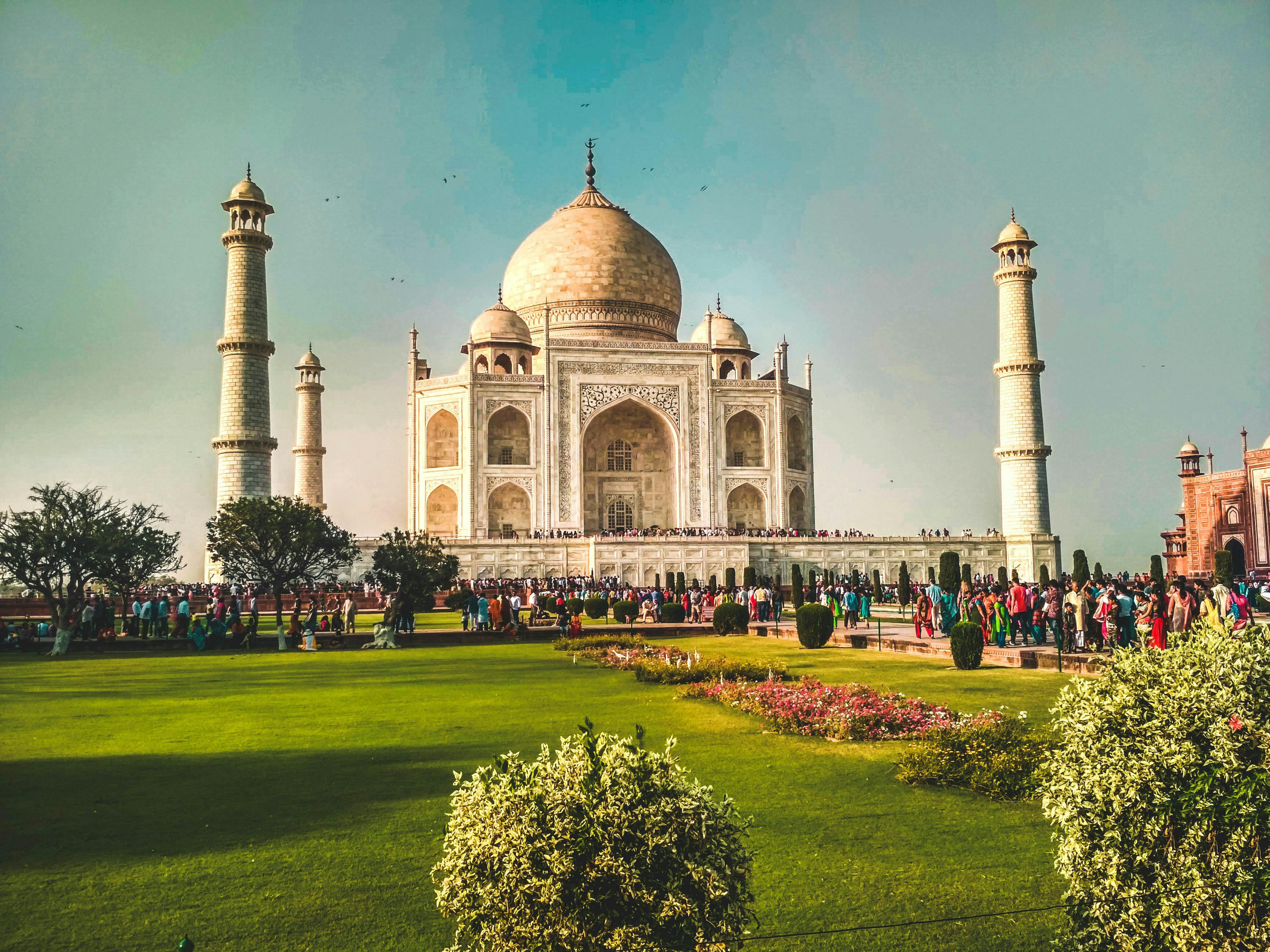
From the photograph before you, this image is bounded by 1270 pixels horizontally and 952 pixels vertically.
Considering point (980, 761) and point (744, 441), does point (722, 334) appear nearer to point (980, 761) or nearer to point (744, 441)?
point (744, 441)

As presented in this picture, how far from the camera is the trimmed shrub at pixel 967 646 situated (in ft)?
36.3

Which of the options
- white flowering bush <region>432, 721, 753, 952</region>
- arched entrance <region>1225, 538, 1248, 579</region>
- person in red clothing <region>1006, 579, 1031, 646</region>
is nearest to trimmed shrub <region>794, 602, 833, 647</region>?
person in red clothing <region>1006, 579, 1031, 646</region>

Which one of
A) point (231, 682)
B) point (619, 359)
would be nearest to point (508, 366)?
point (619, 359)

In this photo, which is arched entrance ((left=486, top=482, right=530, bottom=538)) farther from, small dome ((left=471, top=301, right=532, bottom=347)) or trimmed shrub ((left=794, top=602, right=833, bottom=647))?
trimmed shrub ((left=794, top=602, right=833, bottom=647))

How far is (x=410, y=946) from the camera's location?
3.46 metres

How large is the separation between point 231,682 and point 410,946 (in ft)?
26.6

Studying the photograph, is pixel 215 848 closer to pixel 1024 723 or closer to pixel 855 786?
pixel 855 786

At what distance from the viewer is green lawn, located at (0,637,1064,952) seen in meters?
3.67

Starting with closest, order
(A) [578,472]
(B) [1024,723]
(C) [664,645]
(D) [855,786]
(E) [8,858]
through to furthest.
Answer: (E) [8,858]
(D) [855,786]
(B) [1024,723]
(C) [664,645]
(A) [578,472]

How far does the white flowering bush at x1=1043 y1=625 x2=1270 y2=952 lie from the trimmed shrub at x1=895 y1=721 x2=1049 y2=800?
181 cm

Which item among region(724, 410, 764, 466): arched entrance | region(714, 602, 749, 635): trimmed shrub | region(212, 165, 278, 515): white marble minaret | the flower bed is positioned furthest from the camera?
region(724, 410, 764, 466): arched entrance

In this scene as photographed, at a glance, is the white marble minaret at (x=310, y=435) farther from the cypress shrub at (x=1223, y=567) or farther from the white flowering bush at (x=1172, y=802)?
the white flowering bush at (x=1172, y=802)

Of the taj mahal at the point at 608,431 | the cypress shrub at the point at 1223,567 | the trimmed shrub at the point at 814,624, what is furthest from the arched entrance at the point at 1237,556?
the trimmed shrub at the point at 814,624

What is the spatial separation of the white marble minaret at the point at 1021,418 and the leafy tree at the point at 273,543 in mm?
17630
